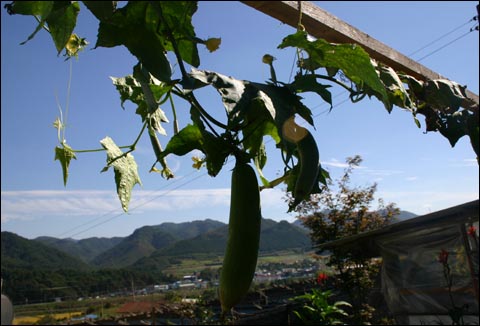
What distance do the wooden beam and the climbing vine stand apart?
229mm

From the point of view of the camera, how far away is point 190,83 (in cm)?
52

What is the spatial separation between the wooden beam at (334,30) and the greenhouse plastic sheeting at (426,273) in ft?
18.7

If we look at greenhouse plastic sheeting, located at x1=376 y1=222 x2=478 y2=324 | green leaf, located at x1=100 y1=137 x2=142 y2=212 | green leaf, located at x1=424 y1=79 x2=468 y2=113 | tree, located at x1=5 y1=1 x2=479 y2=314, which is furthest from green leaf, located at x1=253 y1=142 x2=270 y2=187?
greenhouse plastic sheeting, located at x1=376 y1=222 x2=478 y2=324

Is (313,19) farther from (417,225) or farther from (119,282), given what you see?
(119,282)

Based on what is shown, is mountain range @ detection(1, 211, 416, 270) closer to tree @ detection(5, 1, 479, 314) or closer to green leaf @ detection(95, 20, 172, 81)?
tree @ detection(5, 1, 479, 314)

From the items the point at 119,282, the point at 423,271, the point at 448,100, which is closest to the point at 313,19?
the point at 448,100

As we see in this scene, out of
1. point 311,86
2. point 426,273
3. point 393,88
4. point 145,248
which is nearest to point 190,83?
point 311,86

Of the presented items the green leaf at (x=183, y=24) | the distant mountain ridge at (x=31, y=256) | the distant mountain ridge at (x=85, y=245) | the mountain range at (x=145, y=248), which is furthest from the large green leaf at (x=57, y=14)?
the distant mountain ridge at (x=85, y=245)

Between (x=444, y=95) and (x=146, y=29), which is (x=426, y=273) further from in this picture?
(x=146, y=29)

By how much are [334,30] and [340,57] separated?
1.77 ft

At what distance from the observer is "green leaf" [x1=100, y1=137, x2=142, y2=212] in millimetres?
754

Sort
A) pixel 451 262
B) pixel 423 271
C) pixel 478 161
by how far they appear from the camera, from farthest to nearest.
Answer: pixel 423 271, pixel 451 262, pixel 478 161

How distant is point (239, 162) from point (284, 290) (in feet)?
56.1

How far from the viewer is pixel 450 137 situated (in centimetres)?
151
